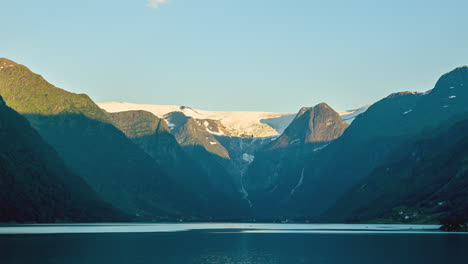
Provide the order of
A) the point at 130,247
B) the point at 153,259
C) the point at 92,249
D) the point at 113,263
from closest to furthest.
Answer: the point at 113,263, the point at 153,259, the point at 92,249, the point at 130,247

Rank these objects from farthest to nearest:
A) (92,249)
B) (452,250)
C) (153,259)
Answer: (92,249) → (452,250) → (153,259)

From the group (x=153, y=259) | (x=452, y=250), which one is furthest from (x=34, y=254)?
(x=452, y=250)

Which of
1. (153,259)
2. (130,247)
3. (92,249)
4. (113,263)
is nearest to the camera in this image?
(113,263)

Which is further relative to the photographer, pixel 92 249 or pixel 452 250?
pixel 92 249

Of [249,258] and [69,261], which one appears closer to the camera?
[69,261]

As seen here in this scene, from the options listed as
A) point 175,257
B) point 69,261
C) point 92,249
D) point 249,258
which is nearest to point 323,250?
point 249,258

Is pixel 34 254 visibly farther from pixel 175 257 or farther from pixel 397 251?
pixel 397 251

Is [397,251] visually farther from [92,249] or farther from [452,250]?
[92,249]

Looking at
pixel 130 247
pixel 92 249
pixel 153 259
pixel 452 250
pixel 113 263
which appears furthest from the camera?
pixel 130 247

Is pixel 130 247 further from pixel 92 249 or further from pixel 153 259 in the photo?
pixel 153 259
